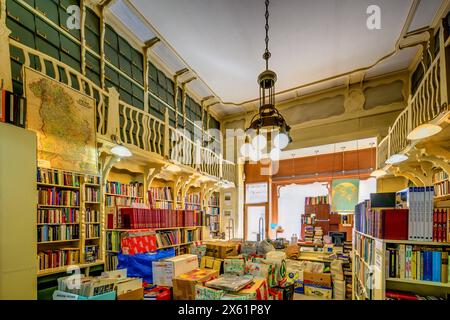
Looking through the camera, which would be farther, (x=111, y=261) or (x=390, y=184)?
(x=390, y=184)

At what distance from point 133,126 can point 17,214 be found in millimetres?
2705

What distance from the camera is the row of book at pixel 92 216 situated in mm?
3485

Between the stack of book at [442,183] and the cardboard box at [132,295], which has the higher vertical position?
the stack of book at [442,183]

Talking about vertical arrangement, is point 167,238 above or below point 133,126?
below

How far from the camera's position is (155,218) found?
4.39m

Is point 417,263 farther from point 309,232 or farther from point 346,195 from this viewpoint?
point 309,232

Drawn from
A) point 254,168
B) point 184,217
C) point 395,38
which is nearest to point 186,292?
point 184,217

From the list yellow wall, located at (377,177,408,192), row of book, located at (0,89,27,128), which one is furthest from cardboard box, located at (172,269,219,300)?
yellow wall, located at (377,177,408,192)

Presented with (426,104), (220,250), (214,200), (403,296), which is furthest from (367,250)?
(214,200)

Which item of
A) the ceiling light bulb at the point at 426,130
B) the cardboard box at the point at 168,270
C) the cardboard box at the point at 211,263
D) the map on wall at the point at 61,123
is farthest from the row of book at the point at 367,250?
→ the map on wall at the point at 61,123

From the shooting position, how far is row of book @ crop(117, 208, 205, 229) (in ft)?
12.7

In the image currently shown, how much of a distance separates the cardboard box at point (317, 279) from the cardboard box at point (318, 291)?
0.04 meters

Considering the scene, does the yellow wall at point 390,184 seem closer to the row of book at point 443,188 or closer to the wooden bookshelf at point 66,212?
the row of book at point 443,188

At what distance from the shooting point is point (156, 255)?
3.24 meters
